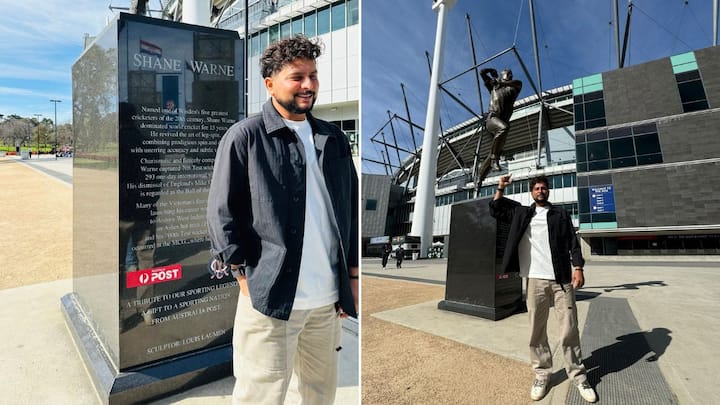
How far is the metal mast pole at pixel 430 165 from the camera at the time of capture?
243 cm

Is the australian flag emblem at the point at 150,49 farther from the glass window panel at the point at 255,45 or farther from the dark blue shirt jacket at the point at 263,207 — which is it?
the glass window panel at the point at 255,45

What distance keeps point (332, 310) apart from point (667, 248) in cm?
176

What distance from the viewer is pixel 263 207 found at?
161 centimetres

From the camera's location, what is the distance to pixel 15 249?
877 cm

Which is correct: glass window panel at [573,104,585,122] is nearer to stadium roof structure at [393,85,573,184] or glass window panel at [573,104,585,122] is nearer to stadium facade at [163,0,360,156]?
stadium roof structure at [393,85,573,184]

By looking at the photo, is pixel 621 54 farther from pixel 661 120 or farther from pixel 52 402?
pixel 52 402

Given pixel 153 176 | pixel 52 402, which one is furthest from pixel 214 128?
pixel 52 402

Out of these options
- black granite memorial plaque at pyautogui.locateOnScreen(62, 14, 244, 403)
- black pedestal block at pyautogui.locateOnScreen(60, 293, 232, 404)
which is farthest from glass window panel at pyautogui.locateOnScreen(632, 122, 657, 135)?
black pedestal block at pyautogui.locateOnScreen(60, 293, 232, 404)

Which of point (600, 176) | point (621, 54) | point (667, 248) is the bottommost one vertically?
point (667, 248)

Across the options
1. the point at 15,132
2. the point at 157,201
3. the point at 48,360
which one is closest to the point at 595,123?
the point at 157,201

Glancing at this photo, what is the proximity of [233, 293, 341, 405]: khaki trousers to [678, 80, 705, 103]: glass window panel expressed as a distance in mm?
2244

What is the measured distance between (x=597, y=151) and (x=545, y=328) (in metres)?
1.12

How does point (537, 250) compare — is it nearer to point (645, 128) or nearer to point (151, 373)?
point (645, 128)

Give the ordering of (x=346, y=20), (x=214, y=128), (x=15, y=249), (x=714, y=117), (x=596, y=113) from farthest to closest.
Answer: (x=346, y=20)
(x=15, y=249)
(x=214, y=128)
(x=596, y=113)
(x=714, y=117)
